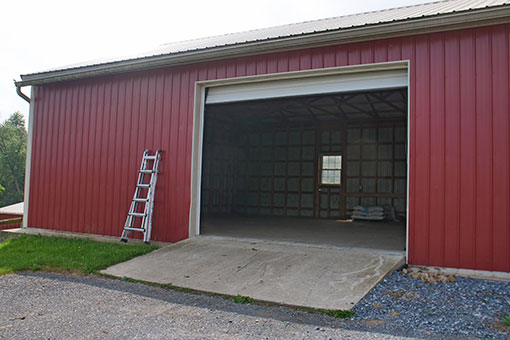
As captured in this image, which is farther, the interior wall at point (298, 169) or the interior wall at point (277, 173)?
the interior wall at point (277, 173)

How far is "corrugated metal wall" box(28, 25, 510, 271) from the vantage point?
5.52 meters

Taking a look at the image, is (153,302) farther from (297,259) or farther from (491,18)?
(491,18)

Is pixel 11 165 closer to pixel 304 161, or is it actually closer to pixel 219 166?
pixel 219 166

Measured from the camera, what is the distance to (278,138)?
16.0m

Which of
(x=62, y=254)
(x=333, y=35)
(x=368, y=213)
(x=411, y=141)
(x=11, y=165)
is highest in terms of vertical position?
(x=333, y=35)

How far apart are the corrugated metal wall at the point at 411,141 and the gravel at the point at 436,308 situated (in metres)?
0.67

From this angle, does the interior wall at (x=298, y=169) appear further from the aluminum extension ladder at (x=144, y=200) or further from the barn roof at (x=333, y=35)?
the aluminum extension ladder at (x=144, y=200)

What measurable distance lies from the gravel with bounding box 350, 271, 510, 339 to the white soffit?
3.03m

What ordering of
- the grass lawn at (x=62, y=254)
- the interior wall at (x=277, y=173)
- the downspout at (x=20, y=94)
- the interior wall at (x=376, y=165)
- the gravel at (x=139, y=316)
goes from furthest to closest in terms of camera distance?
the interior wall at (x=277, y=173)
the interior wall at (x=376, y=165)
the downspout at (x=20, y=94)
the grass lawn at (x=62, y=254)
the gravel at (x=139, y=316)

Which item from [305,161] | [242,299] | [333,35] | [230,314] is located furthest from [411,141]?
[305,161]

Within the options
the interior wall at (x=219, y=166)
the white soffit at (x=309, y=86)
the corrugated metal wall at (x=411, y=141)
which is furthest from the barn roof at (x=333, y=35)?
Result: the interior wall at (x=219, y=166)

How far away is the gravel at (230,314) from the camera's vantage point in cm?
370

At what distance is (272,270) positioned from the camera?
18.4 feet

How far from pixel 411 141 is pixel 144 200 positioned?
15.9 ft
